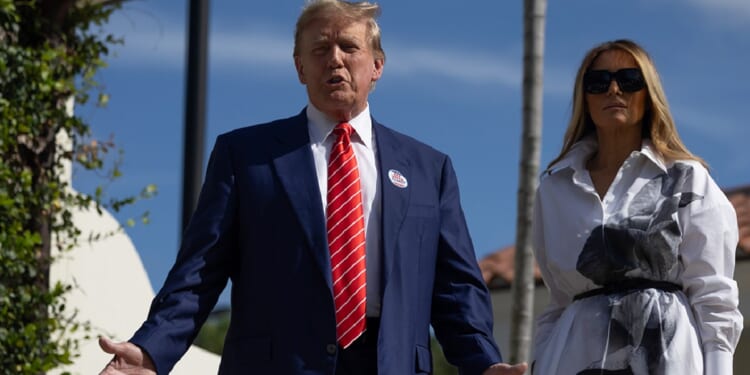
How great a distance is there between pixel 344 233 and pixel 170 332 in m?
0.61

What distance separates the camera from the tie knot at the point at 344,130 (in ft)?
13.9

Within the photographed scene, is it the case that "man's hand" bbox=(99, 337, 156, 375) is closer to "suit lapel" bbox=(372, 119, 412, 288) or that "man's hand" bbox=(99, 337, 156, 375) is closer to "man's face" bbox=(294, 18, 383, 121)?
"suit lapel" bbox=(372, 119, 412, 288)

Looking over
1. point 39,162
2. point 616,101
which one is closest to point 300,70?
point 616,101

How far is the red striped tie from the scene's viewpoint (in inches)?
157

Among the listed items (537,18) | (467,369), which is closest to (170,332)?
(467,369)

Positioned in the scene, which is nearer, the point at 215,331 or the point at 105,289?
the point at 105,289

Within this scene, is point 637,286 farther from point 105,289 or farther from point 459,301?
point 105,289

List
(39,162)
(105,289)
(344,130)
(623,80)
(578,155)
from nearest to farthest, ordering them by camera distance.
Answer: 1. (344,130)
2. (623,80)
3. (578,155)
4. (39,162)
5. (105,289)

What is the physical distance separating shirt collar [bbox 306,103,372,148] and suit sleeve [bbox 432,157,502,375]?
0.31 meters

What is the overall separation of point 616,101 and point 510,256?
31.3 feet

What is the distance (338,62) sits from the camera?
13.6 ft

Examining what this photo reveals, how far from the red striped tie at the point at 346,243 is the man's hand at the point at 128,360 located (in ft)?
1.89

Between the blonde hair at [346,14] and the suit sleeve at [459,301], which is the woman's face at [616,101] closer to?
the suit sleeve at [459,301]

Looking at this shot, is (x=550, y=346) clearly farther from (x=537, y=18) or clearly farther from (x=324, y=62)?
(x=537, y=18)
